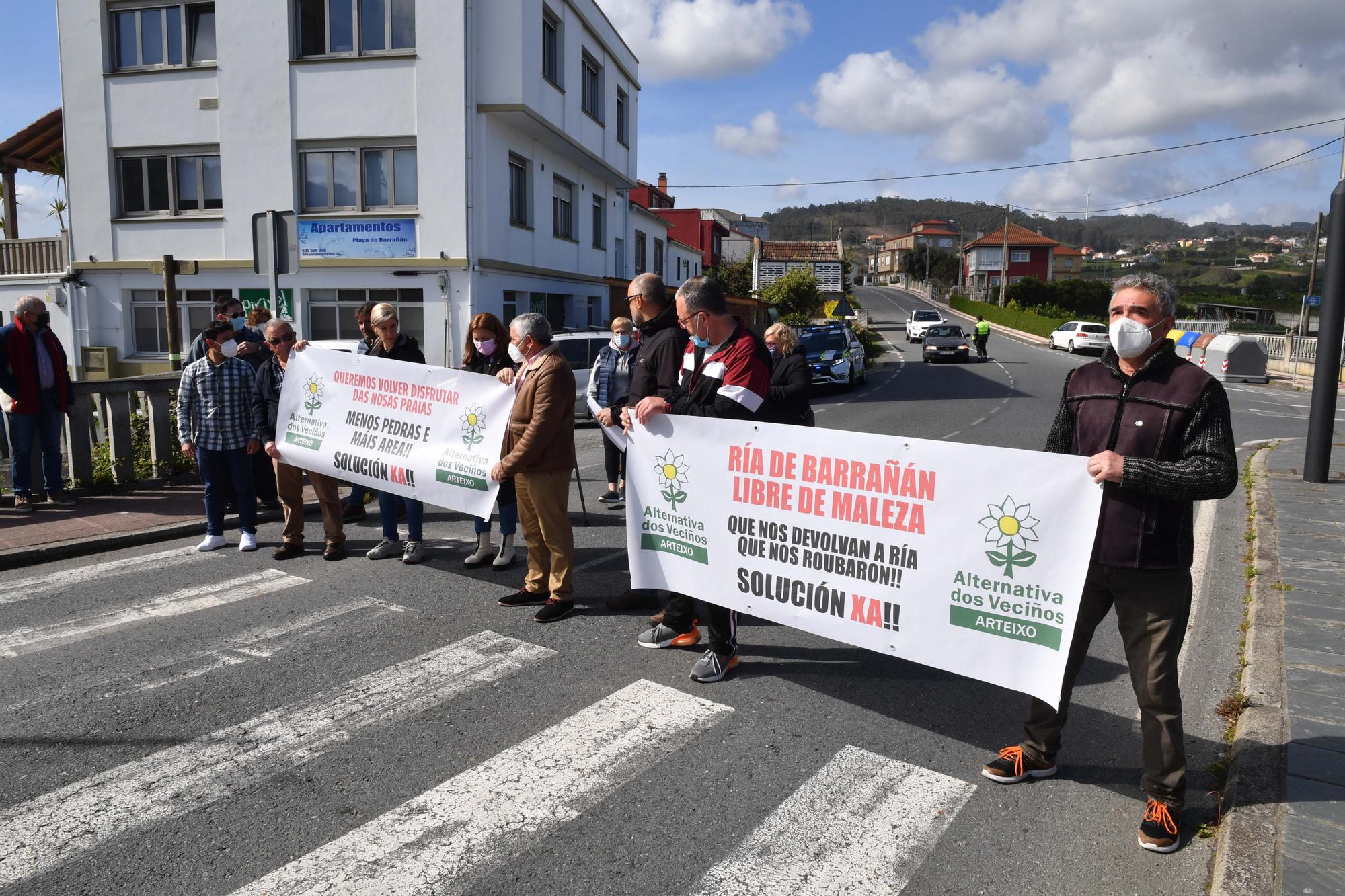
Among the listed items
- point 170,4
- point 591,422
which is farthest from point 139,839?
point 170,4

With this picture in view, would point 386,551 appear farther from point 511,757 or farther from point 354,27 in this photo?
point 354,27

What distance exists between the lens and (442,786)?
3.95 metres

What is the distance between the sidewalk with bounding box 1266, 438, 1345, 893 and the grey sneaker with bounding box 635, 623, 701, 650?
3.05 m

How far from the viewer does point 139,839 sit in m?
3.51

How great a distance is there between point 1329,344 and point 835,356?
14680 millimetres

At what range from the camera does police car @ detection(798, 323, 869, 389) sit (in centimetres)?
2400

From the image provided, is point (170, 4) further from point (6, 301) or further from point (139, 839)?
point (139, 839)

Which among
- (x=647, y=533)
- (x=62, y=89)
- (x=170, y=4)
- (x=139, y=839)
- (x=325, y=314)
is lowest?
(x=139, y=839)

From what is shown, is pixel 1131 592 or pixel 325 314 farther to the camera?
pixel 325 314

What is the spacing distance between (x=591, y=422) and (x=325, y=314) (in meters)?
8.61

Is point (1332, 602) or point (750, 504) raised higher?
point (750, 504)

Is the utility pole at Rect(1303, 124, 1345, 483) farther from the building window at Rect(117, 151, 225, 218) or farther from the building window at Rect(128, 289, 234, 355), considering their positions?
the building window at Rect(128, 289, 234, 355)

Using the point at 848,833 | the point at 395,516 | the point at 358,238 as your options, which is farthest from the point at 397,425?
the point at 358,238

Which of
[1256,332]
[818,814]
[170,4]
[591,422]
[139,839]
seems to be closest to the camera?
[139,839]
